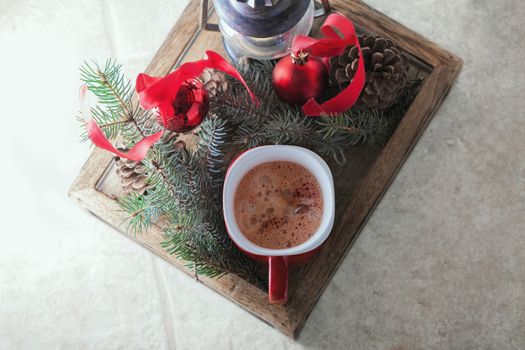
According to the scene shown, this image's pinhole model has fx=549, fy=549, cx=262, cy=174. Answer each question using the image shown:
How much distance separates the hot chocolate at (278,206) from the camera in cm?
70

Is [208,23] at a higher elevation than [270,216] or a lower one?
higher

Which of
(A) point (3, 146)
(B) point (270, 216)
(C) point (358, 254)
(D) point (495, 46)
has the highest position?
(D) point (495, 46)

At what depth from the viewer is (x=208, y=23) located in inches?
30.8

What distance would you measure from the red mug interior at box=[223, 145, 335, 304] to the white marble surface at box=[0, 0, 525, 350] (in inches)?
13.8

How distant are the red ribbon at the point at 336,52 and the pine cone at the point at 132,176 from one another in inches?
9.3

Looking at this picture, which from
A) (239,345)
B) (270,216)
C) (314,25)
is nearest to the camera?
(270,216)

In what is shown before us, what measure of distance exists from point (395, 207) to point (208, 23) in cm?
49

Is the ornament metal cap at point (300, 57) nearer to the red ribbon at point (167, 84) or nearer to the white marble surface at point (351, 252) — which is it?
the red ribbon at point (167, 84)

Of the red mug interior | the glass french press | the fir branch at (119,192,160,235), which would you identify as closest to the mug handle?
the red mug interior

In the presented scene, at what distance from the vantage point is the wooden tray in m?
0.75

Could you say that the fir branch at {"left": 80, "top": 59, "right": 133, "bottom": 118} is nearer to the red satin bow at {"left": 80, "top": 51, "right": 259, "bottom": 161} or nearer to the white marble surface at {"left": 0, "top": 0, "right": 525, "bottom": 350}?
the red satin bow at {"left": 80, "top": 51, "right": 259, "bottom": 161}

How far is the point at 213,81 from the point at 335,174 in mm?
214

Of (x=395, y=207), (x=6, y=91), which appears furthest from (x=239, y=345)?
(x=6, y=91)

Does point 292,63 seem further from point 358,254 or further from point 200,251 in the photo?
point 358,254
